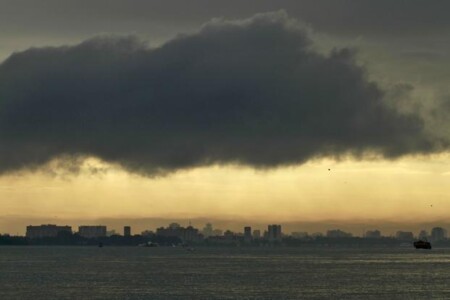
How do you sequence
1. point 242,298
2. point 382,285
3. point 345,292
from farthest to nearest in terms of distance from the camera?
point 382,285 → point 345,292 → point 242,298

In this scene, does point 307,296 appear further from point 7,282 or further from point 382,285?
point 7,282

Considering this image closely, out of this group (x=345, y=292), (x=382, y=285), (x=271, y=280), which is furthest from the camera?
(x=271, y=280)

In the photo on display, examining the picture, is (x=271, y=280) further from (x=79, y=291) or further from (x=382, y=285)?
(x=79, y=291)

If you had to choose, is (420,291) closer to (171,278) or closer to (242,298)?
(242,298)

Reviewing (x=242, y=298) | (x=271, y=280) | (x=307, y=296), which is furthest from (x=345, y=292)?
(x=271, y=280)

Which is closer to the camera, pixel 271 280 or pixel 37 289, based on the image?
pixel 37 289

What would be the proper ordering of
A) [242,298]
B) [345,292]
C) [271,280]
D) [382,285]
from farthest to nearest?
[271,280] < [382,285] < [345,292] < [242,298]

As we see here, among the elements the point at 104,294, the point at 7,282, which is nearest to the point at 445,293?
the point at 104,294

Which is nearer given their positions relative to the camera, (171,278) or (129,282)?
(129,282)

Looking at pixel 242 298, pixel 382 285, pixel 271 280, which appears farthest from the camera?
pixel 271 280
